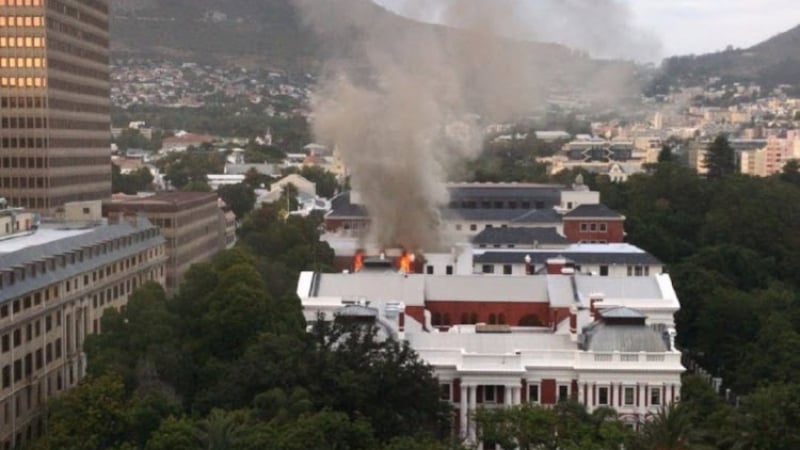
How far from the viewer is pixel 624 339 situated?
2516 inches

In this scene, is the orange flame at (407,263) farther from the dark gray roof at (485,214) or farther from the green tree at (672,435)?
the dark gray roof at (485,214)

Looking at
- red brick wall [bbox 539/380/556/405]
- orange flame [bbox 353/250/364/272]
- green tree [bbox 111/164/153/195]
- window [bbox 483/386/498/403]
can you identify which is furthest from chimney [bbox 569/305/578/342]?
green tree [bbox 111/164/153/195]

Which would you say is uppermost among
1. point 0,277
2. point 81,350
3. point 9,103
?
point 9,103

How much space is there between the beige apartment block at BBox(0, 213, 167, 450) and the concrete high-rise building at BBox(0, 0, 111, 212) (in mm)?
22637

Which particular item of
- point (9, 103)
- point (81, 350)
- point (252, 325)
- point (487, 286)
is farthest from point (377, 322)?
point (9, 103)

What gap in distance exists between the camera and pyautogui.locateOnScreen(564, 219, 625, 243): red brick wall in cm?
11650

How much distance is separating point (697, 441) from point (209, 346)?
2568 centimetres

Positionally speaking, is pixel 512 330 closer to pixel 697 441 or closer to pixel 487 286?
pixel 487 286

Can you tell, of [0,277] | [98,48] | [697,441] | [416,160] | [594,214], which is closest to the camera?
[697,441]

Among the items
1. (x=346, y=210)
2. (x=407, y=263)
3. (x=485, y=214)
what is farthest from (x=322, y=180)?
(x=407, y=263)

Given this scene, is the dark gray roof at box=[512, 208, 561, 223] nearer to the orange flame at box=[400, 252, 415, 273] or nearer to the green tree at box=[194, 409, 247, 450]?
the orange flame at box=[400, 252, 415, 273]

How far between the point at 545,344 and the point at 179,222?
172 feet

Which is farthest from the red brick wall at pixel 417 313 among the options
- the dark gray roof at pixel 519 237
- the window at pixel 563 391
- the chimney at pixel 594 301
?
the dark gray roof at pixel 519 237

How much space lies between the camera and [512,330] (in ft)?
229
